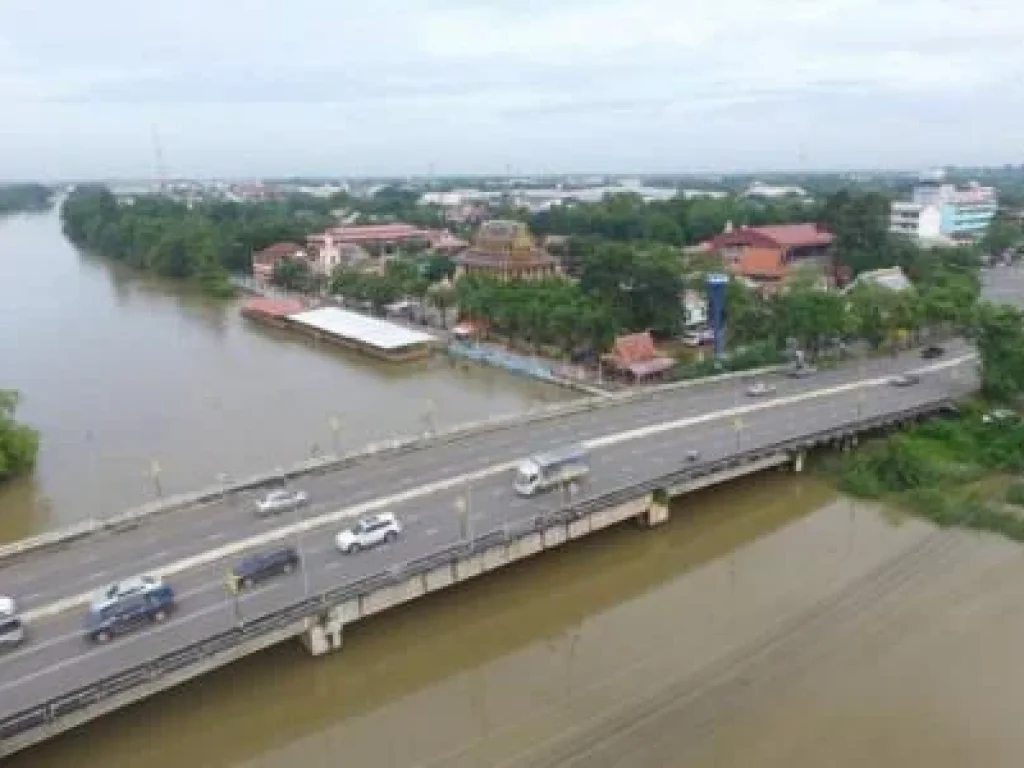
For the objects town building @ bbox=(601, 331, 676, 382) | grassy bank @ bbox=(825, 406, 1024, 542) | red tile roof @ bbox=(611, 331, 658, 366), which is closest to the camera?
grassy bank @ bbox=(825, 406, 1024, 542)

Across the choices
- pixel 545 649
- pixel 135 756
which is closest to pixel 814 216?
pixel 545 649

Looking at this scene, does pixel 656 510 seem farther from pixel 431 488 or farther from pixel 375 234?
pixel 375 234

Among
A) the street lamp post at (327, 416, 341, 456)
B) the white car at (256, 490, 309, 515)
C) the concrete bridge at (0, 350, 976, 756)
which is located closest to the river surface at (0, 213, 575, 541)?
the street lamp post at (327, 416, 341, 456)

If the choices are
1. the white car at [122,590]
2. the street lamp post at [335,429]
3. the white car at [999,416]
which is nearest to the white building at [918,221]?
the white car at [999,416]

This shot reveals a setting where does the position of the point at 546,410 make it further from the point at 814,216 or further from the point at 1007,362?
the point at 814,216

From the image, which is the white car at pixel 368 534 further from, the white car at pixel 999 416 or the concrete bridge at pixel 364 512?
the white car at pixel 999 416

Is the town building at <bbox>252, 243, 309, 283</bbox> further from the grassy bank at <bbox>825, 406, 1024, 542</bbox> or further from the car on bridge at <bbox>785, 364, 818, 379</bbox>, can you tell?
the grassy bank at <bbox>825, 406, 1024, 542</bbox>
